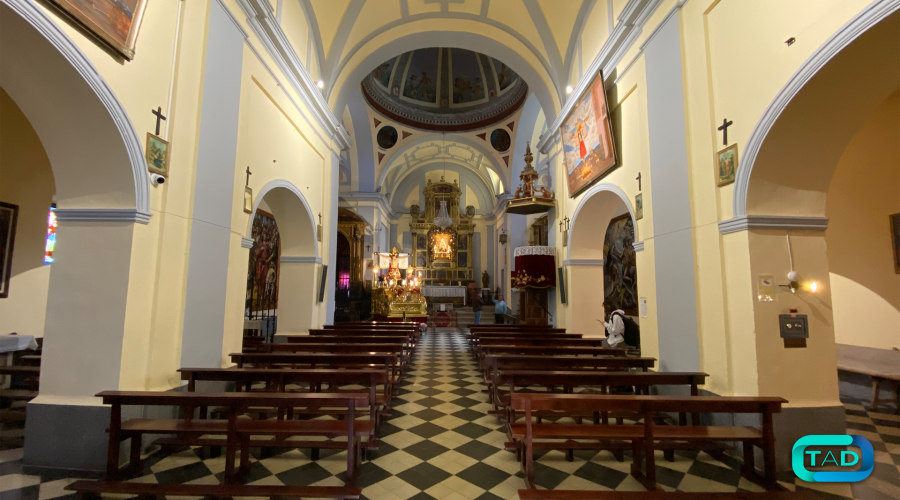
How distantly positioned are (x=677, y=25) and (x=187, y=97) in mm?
5255

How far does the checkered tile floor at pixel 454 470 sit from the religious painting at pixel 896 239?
2.85m

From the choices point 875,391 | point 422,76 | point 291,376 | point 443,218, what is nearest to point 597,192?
point 875,391

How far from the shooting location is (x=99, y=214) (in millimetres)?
3338

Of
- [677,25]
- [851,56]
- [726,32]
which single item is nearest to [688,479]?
[851,56]

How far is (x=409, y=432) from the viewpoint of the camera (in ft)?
13.6

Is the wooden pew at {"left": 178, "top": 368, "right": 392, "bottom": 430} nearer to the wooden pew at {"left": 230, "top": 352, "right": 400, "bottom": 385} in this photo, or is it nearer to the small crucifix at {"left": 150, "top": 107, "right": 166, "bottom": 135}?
the wooden pew at {"left": 230, "top": 352, "right": 400, "bottom": 385}

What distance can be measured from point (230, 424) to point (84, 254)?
2.01m

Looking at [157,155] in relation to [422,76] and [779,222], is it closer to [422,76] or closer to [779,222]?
[779,222]

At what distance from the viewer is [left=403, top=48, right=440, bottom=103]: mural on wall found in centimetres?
1553

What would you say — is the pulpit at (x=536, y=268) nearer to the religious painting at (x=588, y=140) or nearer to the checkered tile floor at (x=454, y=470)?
the religious painting at (x=588, y=140)

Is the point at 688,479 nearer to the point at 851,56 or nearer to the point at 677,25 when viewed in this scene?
the point at 851,56

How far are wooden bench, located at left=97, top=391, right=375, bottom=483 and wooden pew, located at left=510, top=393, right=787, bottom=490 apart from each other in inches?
48.5

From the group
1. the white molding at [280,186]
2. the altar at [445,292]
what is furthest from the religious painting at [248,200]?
the altar at [445,292]

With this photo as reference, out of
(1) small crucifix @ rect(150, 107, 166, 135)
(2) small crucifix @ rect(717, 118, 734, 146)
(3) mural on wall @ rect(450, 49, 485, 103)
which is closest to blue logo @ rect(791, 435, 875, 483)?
(2) small crucifix @ rect(717, 118, 734, 146)
